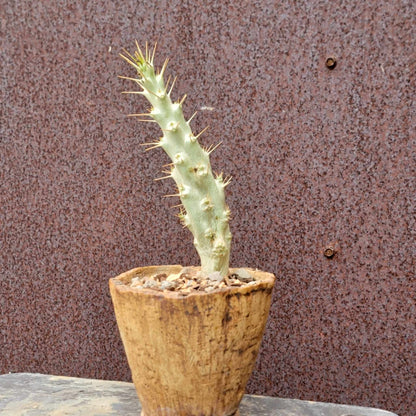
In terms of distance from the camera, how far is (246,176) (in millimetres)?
896

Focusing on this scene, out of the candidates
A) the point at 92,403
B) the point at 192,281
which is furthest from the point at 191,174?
the point at 92,403

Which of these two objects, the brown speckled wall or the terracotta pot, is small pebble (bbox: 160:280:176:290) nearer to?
the terracotta pot

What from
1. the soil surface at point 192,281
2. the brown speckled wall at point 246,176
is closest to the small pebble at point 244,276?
the soil surface at point 192,281

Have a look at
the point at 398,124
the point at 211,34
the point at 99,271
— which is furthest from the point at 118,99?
the point at 398,124

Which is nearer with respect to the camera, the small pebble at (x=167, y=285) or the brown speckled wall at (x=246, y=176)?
the small pebble at (x=167, y=285)

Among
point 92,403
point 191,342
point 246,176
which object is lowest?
point 92,403

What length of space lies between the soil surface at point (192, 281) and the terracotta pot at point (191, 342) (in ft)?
0.07

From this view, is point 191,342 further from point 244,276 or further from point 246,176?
point 246,176

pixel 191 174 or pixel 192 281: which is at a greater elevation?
pixel 191 174

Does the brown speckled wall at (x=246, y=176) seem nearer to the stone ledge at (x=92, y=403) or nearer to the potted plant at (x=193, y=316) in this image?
the stone ledge at (x=92, y=403)

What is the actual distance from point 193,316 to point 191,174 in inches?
7.3

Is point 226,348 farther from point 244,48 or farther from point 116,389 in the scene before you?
point 244,48

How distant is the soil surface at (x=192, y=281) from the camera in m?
0.63

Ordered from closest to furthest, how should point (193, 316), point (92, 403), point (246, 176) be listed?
point (193, 316) < point (92, 403) < point (246, 176)
